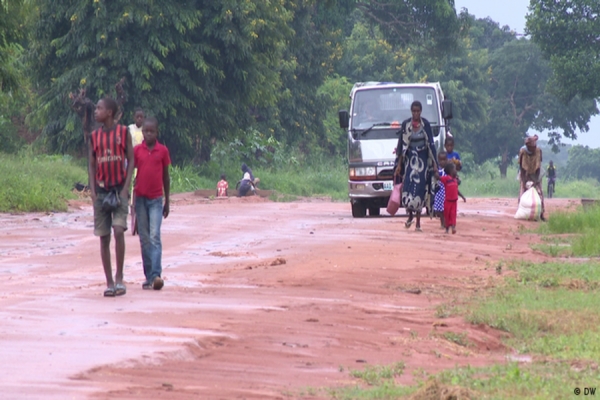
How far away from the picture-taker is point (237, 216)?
797 inches

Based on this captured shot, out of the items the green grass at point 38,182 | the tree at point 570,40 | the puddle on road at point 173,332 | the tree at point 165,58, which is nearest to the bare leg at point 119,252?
the puddle on road at point 173,332

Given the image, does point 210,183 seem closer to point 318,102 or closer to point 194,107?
point 194,107

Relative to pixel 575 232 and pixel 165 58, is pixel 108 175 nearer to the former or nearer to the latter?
pixel 575 232

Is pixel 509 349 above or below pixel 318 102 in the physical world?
below

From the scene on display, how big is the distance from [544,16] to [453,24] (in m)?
4.09

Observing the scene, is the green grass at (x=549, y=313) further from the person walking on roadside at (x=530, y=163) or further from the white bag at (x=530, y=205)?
the white bag at (x=530, y=205)

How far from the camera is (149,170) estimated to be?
31.5 ft

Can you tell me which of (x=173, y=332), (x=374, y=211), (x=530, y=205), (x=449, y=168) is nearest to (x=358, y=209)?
(x=374, y=211)

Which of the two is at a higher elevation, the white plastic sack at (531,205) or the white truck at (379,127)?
the white truck at (379,127)

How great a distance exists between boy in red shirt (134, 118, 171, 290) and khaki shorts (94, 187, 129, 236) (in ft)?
1.99

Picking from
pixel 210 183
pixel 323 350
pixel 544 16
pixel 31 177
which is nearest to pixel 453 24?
pixel 544 16

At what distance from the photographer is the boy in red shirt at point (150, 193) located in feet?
31.2

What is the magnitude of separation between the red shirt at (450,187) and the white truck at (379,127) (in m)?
3.43

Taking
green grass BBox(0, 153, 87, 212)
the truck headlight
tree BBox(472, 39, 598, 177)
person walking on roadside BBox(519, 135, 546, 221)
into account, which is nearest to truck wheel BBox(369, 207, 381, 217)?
the truck headlight
